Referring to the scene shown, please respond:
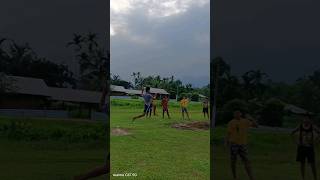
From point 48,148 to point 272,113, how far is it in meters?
3.43

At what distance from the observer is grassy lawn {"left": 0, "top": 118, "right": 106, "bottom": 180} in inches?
297

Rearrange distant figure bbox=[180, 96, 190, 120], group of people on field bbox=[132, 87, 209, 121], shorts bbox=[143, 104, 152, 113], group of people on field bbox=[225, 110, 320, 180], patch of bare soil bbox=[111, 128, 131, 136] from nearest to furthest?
group of people on field bbox=[225, 110, 320, 180] → patch of bare soil bbox=[111, 128, 131, 136] → group of people on field bbox=[132, 87, 209, 121] → shorts bbox=[143, 104, 152, 113] → distant figure bbox=[180, 96, 190, 120]

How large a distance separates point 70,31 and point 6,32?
0.93 metres

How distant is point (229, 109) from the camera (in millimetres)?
7816

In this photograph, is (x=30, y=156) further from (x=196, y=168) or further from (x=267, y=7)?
(x=267, y=7)

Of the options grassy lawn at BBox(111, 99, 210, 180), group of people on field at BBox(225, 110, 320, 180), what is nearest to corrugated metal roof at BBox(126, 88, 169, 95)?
grassy lawn at BBox(111, 99, 210, 180)

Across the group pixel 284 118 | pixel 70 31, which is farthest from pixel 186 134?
pixel 70 31

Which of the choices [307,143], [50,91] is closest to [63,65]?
[50,91]

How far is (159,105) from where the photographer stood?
15.7m

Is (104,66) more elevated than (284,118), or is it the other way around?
(104,66)

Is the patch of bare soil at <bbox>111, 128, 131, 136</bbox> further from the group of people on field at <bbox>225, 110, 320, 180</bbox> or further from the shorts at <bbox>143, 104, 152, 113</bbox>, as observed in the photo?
the group of people on field at <bbox>225, 110, 320, 180</bbox>

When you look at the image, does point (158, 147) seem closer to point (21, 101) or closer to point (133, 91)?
point (133, 91)

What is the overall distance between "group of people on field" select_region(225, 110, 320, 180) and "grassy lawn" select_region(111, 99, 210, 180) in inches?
62.4

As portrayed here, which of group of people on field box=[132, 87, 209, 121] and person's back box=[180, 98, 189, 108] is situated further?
person's back box=[180, 98, 189, 108]
